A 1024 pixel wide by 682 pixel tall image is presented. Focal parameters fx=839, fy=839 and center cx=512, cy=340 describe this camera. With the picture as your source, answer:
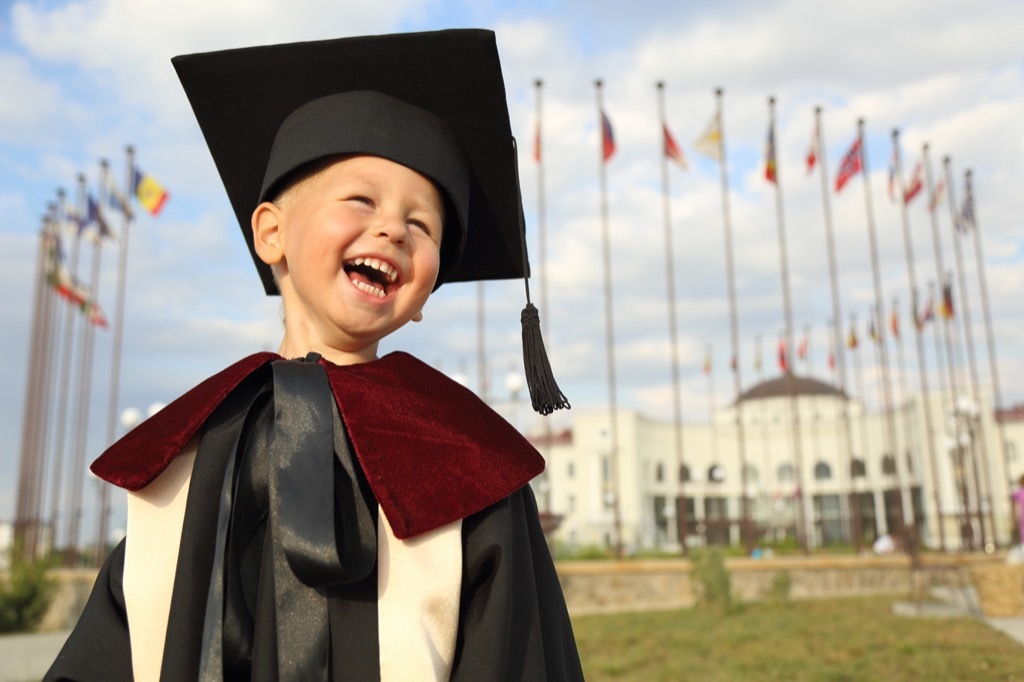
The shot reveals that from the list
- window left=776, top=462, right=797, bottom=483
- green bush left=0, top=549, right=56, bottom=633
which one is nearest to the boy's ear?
green bush left=0, top=549, right=56, bottom=633

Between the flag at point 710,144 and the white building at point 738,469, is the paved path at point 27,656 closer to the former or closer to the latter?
the flag at point 710,144

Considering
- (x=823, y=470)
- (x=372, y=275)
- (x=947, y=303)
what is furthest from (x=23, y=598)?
(x=823, y=470)

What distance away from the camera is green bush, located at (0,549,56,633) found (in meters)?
10.9

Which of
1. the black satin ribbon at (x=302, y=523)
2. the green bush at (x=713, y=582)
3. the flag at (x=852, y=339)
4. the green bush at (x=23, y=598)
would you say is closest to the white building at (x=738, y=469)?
the flag at (x=852, y=339)

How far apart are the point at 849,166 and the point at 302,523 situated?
22.3 metres

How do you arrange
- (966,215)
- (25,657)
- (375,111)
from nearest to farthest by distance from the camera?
(375,111)
(25,657)
(966,215)

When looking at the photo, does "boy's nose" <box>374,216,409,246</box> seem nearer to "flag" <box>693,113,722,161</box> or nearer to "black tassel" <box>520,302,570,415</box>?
"black tassel" <box>520,302,570,415</box>

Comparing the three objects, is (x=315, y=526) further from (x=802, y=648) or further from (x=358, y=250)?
(x=802, y=648)

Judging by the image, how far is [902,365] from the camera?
37625 mm

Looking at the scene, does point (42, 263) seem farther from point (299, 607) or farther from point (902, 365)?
point (902, 365)

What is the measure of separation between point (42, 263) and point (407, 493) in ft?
91.4

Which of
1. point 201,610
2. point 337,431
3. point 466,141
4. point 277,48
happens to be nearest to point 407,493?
point 337,431

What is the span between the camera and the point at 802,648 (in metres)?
8.55

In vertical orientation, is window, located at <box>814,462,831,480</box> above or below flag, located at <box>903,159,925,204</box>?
below
